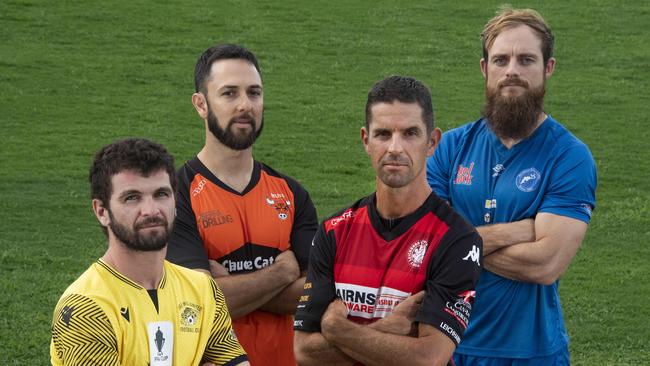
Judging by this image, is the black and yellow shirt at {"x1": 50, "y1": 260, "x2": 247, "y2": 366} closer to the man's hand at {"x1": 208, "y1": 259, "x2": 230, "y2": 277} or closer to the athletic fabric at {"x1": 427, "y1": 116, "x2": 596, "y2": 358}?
the man's hand at {"x1": 208, "y1": 259, "x2": 230, "y2": 277}

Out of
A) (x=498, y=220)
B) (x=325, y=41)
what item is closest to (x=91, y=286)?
(x=498, y=220)

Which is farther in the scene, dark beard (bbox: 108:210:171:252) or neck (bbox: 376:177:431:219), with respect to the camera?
neck (bbox: 376:177:431:219)

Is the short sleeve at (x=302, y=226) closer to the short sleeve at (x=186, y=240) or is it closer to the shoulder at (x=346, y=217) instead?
the short sleeve at (x=186, y=240)

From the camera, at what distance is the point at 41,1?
22.7m

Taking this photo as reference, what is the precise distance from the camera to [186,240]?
18.8 ft

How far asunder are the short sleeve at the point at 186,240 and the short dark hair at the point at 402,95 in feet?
3.75

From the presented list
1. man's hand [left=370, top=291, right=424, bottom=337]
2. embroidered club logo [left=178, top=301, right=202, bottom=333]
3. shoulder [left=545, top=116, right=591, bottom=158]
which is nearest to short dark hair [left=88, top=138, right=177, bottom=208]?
embroidered club logo [left=178, top=301, right=202, bottom=333]

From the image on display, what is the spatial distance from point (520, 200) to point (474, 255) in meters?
0.97

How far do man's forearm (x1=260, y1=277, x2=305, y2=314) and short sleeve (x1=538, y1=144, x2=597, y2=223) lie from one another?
136cm

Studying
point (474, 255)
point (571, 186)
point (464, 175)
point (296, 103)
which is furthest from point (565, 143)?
point (296, 103)

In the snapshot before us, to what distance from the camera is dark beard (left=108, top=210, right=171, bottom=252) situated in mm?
4848

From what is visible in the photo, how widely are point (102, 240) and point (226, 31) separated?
9.35 metres

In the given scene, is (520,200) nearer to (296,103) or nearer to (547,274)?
(547,274)

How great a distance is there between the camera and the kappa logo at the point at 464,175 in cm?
604
